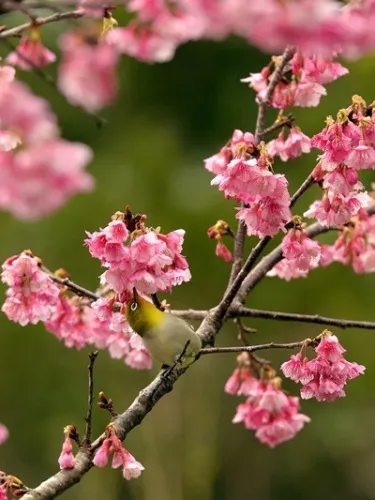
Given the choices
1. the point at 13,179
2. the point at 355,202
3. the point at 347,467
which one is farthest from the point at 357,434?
the point at 13,179

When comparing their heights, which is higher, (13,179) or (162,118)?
(162,118)

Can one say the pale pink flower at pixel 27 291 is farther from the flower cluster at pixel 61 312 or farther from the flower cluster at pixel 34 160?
the flower cluster at pixel 34 160

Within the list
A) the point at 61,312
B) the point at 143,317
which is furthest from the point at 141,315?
the point at 61,312

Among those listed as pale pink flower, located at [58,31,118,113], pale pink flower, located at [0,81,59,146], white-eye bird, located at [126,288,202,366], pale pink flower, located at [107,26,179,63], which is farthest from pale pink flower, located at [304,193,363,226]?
pale pink flower, located at [0,81,59,146]

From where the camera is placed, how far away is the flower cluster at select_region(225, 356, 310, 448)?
211 cm

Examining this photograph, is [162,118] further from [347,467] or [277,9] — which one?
[277,9]

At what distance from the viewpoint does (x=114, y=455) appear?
1604 mm

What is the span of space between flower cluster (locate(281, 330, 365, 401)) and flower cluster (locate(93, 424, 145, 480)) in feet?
1.02

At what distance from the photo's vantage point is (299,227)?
1753 mm

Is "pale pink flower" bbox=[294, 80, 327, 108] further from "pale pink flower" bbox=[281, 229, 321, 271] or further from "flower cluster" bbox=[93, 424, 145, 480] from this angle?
"flower cluster" bbox=[93, 424, 145, 480]

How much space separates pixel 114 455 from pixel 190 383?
12.7 ft

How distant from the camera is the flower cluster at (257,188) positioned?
1627 millimetres

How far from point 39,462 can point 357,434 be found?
1.98 m

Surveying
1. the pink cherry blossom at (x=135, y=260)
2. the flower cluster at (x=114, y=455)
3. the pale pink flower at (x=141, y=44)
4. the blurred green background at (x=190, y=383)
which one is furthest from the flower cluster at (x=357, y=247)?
the blurred green background at (x=190, y=383)
